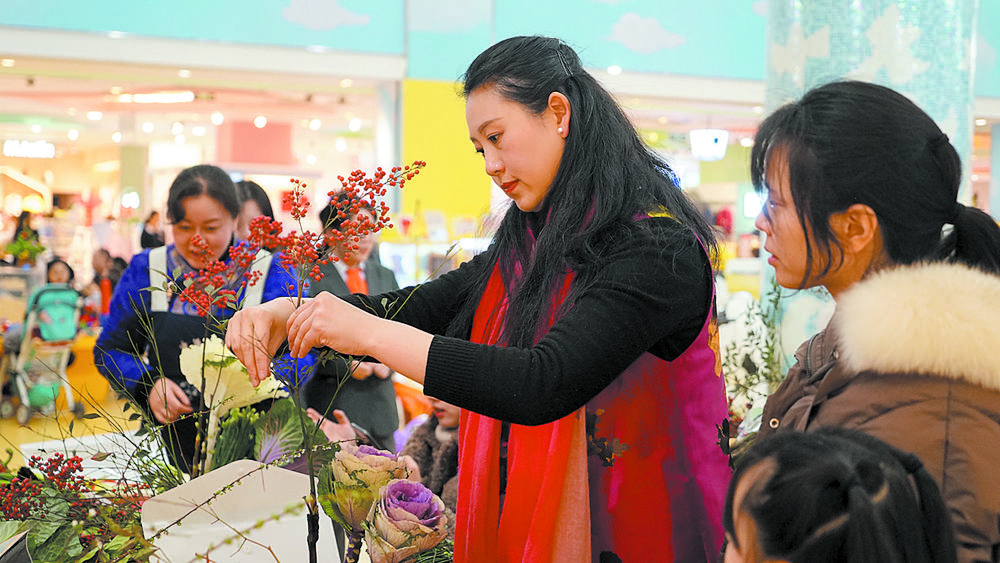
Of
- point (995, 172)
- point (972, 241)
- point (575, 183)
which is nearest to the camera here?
point (972, 241)

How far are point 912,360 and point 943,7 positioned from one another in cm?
211

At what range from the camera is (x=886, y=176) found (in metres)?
0.98

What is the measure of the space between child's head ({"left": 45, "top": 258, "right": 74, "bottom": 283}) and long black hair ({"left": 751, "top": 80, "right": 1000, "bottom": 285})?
→ 6.88 metres

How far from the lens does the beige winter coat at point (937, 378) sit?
863mm

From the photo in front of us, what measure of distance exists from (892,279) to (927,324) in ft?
0.22

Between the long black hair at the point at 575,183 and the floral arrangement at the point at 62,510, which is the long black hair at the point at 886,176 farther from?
the floral arrangement at the point at 62,510

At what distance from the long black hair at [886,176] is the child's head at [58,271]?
688 cm

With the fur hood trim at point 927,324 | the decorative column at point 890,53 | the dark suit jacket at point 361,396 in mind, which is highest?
the decorative column at point 890,53

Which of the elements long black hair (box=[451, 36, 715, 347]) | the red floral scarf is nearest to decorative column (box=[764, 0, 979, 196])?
long black hair (box=[451, 36, 715, 347])

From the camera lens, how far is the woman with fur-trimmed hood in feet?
2.88

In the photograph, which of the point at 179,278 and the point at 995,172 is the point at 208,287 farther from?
the point at 995,172

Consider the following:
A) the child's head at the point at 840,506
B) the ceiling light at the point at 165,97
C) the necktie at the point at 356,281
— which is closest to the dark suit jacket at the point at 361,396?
the necktie at the point at 356,281

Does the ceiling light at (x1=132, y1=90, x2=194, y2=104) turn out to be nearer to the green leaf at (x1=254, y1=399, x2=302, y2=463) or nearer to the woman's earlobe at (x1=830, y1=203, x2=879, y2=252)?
the green leaf at (x1=254, y1=399, x2=302, y2=463)

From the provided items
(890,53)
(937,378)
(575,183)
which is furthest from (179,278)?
(890,53)
